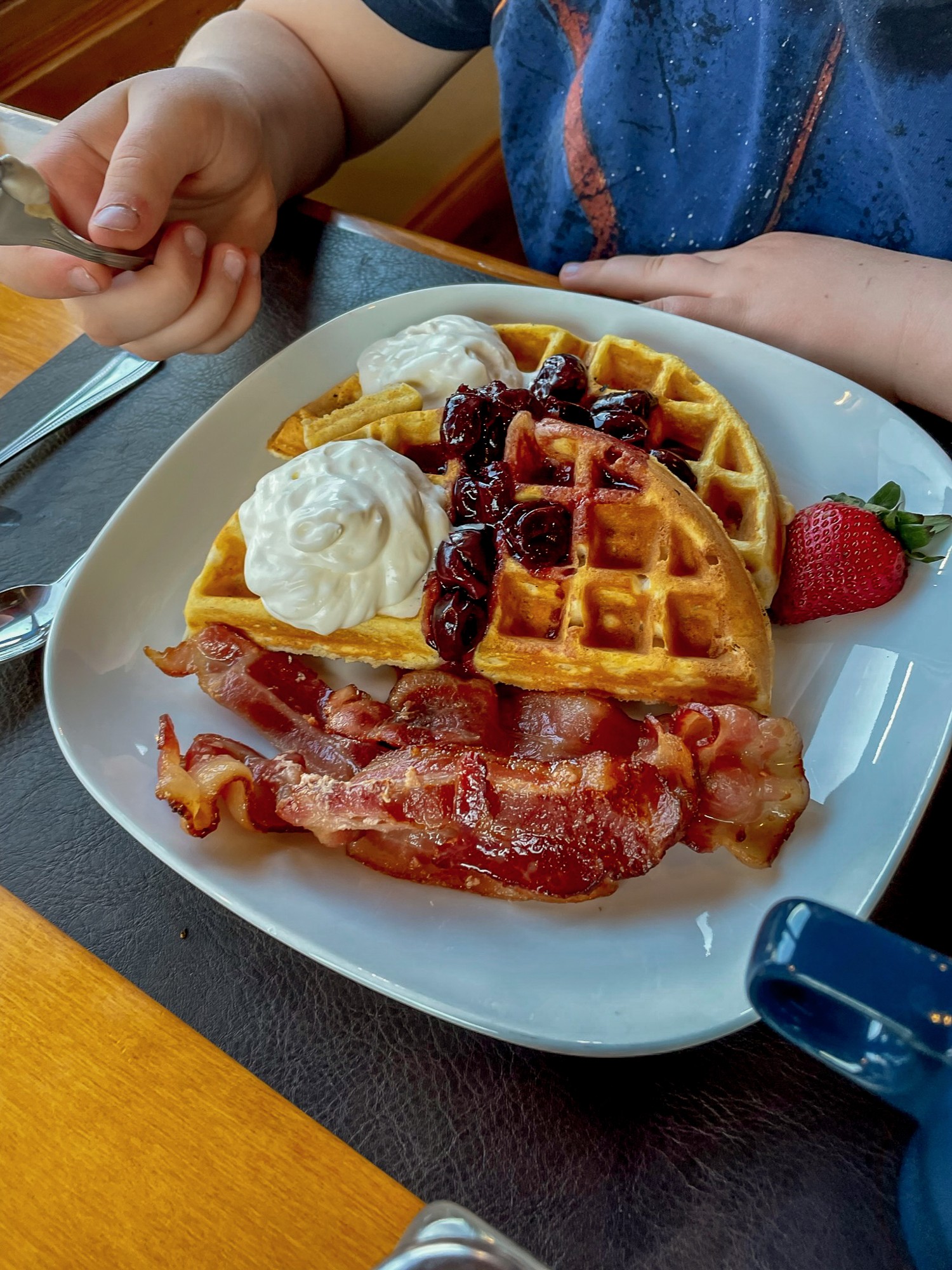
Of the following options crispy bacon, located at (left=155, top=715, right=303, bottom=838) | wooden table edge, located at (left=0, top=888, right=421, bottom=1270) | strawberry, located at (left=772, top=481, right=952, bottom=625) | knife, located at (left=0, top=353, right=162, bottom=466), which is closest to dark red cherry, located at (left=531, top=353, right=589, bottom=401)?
strawberry, located at (left=772, top=481, right=952, bottom=625)

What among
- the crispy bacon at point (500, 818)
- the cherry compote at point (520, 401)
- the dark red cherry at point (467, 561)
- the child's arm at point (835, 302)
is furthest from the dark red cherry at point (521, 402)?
the crispy bacon at point (500, 818)

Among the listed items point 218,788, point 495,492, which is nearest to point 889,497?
point 495,492

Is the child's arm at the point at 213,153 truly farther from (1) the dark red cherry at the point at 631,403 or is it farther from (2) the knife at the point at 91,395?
(1) the dark red cherry at the point at 631,403

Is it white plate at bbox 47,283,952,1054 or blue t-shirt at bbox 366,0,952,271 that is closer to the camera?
white plate at bbox 47,283,952,1054

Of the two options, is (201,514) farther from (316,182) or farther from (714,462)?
(316,182)

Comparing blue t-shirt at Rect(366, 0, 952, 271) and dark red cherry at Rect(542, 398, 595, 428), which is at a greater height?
blue t-shirt at Rect(366, 0, 952, 271)

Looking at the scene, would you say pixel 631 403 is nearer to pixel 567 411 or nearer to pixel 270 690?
pixel 567 411

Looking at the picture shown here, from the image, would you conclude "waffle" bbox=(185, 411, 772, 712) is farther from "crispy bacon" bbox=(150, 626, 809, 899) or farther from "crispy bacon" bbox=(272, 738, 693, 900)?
"crispy bacon" bbox=(272, 738, 693, 900)
